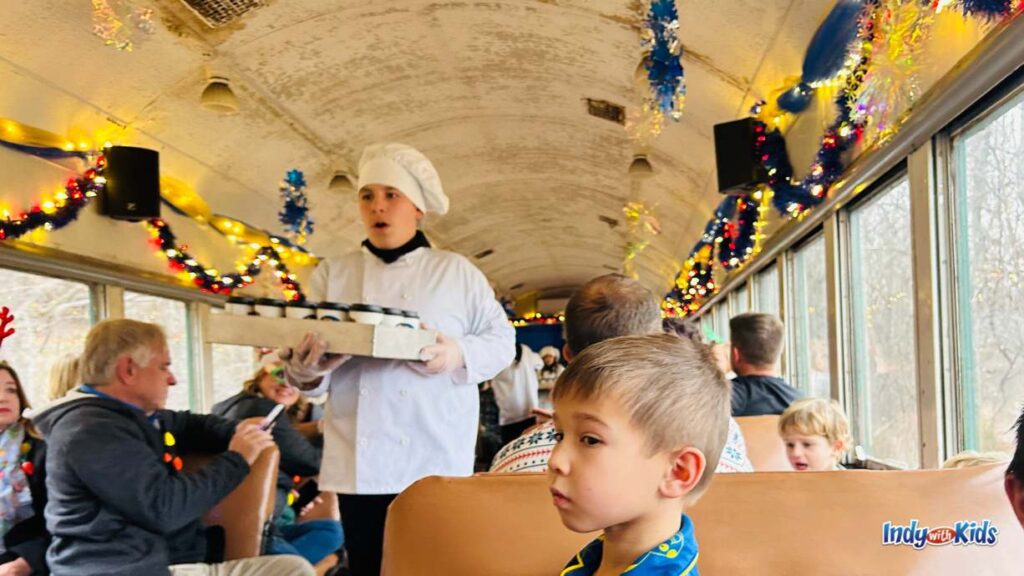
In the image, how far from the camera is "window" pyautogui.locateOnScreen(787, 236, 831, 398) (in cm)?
632

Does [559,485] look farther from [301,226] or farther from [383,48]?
[301,226]

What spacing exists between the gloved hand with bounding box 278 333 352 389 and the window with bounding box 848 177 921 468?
9.24ft

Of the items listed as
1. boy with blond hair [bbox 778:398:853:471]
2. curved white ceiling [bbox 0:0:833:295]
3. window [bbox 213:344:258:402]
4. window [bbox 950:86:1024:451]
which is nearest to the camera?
boy with blond hair [bbox 778:398:853:471]

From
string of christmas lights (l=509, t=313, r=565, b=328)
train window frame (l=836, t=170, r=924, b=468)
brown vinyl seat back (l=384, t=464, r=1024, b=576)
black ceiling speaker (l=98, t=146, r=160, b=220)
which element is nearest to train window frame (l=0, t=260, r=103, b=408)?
black ceiling speaker (l=98, t=146, r=160, b=220)

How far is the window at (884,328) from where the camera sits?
4.20 m

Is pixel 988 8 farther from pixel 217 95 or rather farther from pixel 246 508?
pixel 217 95

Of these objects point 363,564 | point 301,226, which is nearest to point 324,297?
point 363,564

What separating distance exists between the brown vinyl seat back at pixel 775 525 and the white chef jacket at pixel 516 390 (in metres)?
3.80

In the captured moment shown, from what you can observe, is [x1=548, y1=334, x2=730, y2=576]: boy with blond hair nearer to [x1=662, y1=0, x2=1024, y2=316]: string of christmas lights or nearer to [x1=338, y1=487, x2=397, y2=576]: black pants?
[x1=338, y1=487, x2=397, y2=576]: black pants

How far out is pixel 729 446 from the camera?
1.85m

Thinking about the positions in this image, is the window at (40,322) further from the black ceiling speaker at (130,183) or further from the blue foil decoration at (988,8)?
the blue foil decoration at (988,8)

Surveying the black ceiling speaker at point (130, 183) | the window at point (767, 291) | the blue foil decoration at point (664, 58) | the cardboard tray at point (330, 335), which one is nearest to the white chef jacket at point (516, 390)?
the blue foil decoration at point (664, 58)

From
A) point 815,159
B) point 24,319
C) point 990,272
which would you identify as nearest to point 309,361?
point 990,272

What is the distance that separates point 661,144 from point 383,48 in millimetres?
3204
